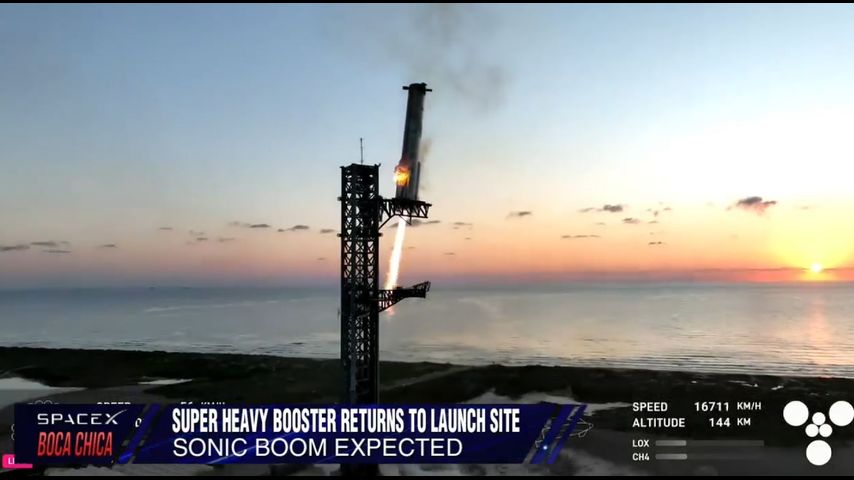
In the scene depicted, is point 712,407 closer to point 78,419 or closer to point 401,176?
point 401,176

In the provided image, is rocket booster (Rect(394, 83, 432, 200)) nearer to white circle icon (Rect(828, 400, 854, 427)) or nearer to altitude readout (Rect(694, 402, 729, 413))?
white circle icon (Rect(828, 400, 854, 427))

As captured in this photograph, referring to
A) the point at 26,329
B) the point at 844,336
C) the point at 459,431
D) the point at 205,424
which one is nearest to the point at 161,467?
the point at 205,424

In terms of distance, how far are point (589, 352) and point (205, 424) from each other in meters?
82.0

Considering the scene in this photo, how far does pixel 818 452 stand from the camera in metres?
30.3

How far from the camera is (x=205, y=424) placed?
2467 centimetres

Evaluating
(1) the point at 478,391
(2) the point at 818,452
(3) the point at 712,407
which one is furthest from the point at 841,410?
(1) the point at 478,391

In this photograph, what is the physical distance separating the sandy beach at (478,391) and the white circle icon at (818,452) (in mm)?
561

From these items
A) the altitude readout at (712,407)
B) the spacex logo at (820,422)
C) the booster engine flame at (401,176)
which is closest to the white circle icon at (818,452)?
the spacex logo at (820,422)

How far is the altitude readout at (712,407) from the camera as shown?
40000 mm
